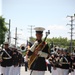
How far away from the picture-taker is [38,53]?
30.8 ft

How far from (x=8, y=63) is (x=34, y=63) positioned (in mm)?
7962

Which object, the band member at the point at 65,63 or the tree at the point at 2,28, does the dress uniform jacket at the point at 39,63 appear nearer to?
the band member at the point at 65,63

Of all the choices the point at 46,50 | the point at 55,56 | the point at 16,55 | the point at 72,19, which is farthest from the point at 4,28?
the point at 46,50

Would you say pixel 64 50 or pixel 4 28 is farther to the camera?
pixel 4 28

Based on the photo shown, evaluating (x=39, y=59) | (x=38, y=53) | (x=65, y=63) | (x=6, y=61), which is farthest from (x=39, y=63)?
(x=6, y=61)

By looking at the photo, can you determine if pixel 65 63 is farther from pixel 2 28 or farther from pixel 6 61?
pixel 2 28

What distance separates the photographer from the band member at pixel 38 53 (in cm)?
940

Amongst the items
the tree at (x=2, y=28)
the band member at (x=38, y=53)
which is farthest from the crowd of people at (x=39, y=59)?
the tree at (x=2, y=28)

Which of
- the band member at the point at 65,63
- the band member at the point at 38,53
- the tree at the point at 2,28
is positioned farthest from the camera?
the tree at the point at 2,28

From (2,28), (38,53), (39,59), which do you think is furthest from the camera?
(2,28)

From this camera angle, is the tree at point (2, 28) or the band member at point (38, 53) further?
the tree at point (2, 28)

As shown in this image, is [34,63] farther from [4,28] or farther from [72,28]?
[72,28]

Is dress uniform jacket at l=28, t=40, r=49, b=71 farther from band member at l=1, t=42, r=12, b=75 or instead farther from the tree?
the tree

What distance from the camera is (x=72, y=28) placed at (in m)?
86.4
